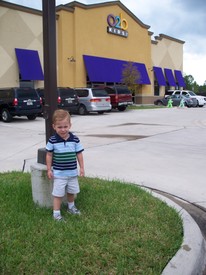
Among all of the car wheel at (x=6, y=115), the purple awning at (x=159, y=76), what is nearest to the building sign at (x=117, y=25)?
the purple awning at (x=159, y=76)

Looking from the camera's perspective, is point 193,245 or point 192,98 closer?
point 193,245

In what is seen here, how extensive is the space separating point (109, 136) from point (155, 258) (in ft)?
30.4

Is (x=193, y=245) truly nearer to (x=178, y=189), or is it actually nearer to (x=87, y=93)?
(x=178, y=189)

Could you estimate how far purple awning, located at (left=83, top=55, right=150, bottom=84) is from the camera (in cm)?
3262

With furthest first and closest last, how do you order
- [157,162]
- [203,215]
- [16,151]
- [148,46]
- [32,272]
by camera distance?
[148,46] < [16,151] < [157,162] < [203,215] < [32,272]

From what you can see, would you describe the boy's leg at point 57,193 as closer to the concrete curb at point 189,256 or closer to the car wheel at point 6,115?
the concrete curb at point 189,256

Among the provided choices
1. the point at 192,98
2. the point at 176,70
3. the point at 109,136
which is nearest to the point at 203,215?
the point at 109,136

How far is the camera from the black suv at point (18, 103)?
1780 cm

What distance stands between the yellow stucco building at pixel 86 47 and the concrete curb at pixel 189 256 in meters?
24.9

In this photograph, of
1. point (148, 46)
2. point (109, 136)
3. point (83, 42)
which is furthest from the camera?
point (148, 46)

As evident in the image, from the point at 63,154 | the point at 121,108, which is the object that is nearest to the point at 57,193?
the point at 63,154

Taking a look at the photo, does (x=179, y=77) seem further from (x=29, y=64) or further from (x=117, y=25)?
(x=29, y=64)

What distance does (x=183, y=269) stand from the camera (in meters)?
3.10

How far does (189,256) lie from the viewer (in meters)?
3.31
